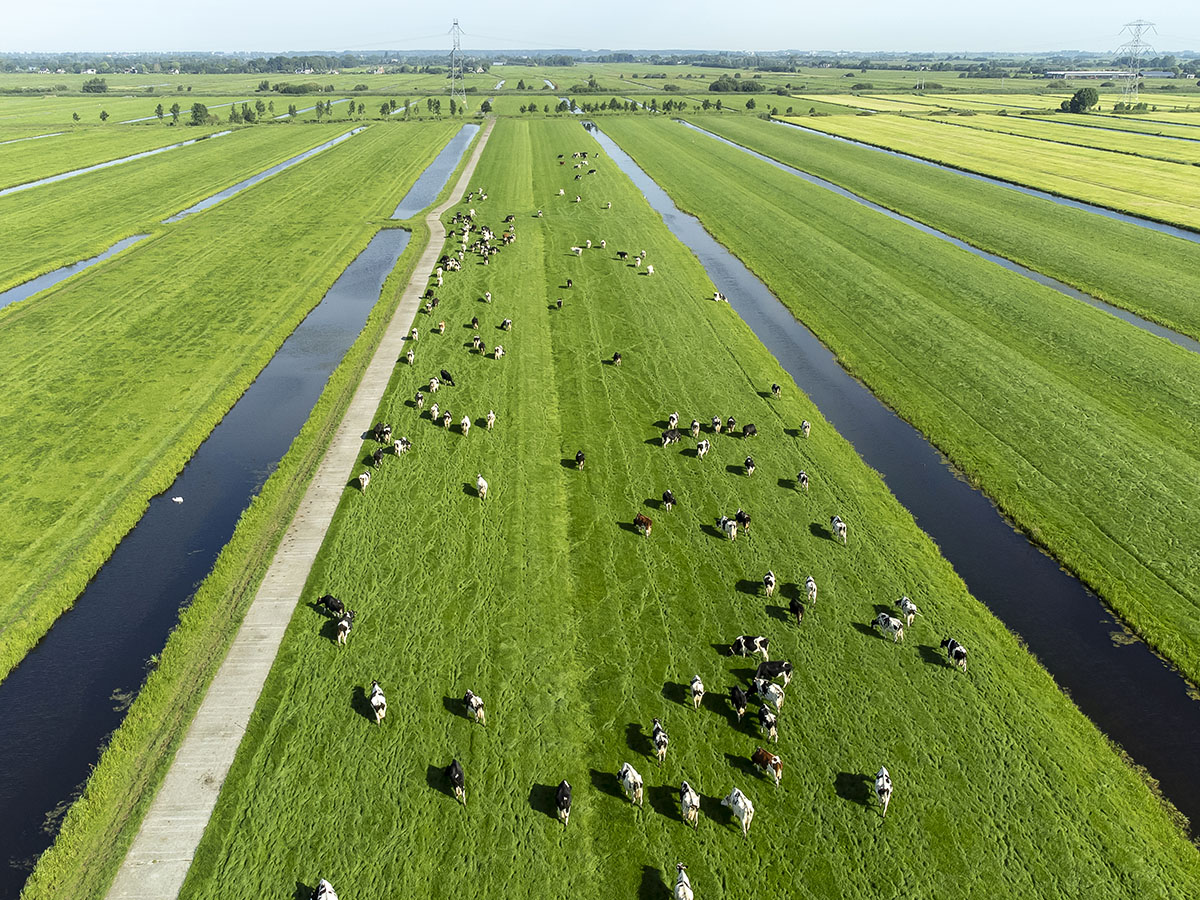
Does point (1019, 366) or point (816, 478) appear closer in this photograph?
point (816, 478)

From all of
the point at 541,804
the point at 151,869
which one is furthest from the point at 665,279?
the point at 151,869

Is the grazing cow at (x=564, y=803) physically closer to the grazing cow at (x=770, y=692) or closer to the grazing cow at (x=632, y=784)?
the grazing cow at (x=632, y=784)

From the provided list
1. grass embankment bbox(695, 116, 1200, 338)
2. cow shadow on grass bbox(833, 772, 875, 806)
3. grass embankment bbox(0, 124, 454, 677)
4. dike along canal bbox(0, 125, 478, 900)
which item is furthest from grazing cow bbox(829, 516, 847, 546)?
grass embankment bbox(695, 116, 1200, 338)

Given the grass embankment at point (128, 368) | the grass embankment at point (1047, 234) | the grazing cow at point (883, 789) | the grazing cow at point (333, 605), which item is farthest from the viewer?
the grass embankment at point (1047, 234)

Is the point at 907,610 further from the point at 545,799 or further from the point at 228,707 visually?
the point at 228,707

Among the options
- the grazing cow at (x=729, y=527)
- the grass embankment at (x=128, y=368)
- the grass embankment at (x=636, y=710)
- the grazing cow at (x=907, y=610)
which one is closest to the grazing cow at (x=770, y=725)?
the grass embankment at (x=636, y=710)

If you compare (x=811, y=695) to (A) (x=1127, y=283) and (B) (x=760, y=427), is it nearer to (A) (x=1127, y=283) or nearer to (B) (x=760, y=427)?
(B) (x=760, y=427)
